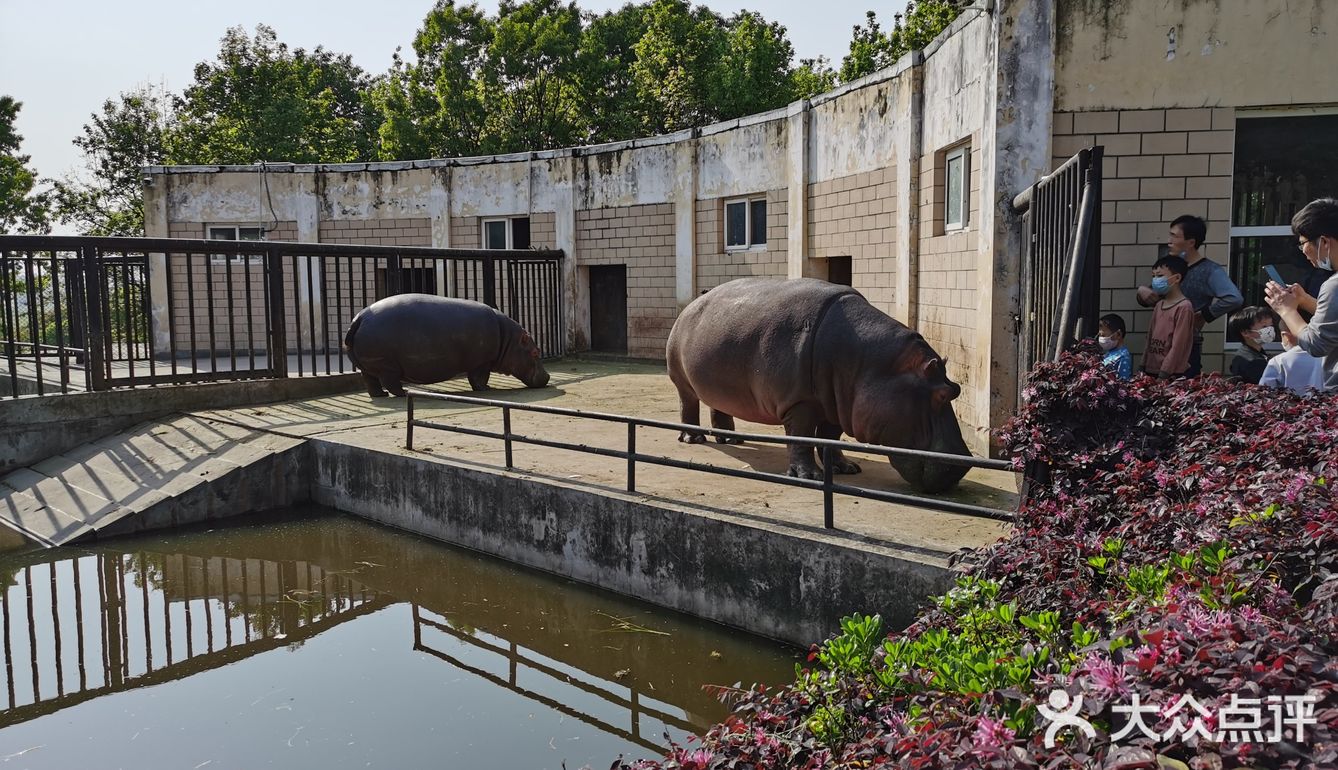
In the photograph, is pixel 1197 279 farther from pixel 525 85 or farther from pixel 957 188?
pixel 525 85

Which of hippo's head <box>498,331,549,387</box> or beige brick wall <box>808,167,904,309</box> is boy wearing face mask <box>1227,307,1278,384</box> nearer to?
beige brick wall <box>808,167,904,309</box>

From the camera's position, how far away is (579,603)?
23.8 feet

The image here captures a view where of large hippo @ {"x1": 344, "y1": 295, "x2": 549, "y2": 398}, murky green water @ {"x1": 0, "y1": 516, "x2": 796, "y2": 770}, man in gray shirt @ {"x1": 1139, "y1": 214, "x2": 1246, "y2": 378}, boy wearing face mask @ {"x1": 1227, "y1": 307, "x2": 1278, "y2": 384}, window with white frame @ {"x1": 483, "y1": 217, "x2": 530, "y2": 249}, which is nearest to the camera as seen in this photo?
murky green water @ {"x1": 0, "y1": 516, "x2": 796, "y2": 770}

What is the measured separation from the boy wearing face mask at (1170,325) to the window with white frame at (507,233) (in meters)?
15.0

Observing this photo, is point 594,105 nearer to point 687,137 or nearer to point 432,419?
point 687,137

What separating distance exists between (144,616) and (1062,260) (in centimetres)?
681

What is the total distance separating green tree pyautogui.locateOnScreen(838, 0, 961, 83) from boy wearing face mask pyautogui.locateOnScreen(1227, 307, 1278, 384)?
768 inches

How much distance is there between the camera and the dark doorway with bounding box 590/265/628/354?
19500 mm

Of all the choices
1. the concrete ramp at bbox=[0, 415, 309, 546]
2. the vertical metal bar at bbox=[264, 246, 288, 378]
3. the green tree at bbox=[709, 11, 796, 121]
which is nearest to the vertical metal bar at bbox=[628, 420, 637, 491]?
the concrete ramp at bbox=[0, 415, 309, 546]

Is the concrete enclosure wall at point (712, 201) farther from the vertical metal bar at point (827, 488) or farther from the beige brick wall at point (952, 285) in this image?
the vertical metal bar at point (827, 488)

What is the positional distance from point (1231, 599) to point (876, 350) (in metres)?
4.64

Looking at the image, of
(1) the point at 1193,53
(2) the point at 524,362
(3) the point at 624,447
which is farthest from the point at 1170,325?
(2) the point at 524,362

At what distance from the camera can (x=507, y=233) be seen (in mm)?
20172

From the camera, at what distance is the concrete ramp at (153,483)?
9.33 meters
